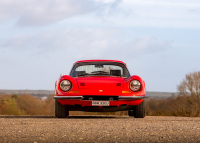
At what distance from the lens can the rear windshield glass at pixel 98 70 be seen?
11.9 metres

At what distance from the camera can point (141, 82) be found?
432 inches

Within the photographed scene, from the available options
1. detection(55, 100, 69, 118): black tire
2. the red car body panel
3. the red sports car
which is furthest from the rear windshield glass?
detection(55, 100, 69, 118): black tire

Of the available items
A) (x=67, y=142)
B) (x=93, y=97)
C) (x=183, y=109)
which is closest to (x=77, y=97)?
(x=93, y=97)

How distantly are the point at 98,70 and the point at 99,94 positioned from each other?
1.55 m

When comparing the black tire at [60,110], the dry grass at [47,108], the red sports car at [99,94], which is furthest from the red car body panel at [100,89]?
the dry grass at [47,108]

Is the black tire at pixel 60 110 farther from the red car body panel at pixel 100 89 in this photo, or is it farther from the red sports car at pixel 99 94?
the red car body panel at pixel 100 89

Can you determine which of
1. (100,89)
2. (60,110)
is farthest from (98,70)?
(60,110)

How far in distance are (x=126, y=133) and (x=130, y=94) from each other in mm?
3494

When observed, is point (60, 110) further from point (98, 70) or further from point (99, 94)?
point (98, 70)

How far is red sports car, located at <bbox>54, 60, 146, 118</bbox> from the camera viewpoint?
417 inches

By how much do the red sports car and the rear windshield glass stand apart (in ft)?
1.78

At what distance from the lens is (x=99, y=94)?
10.6 meters

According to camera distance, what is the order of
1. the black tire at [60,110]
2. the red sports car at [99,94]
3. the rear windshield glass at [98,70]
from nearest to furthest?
the red sports car at [99,94], the black tire at [60,110], the rear windshield glass at [98,70]

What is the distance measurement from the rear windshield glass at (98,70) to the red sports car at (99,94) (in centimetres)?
54
